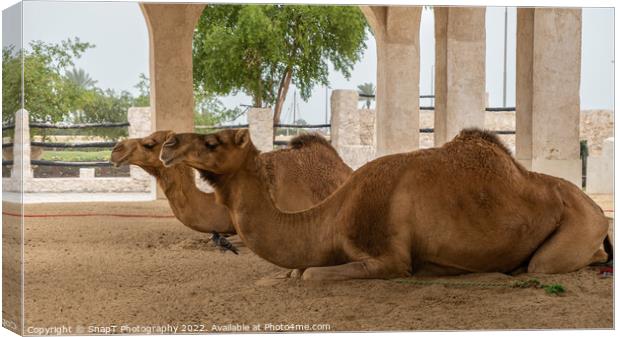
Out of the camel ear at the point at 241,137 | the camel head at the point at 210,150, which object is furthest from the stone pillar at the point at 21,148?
the camel ear at the point at 241,137

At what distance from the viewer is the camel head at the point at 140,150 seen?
5902 mm

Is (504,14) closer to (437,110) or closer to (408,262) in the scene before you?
(437,110)

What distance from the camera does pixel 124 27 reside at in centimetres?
616

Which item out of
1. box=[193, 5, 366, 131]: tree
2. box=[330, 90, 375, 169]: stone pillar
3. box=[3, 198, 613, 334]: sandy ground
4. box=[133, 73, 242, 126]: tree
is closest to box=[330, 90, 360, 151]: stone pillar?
box=[330, 90, 375, 169]: stone pillar

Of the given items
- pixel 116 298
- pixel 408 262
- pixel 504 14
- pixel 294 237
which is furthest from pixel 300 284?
pixel 504 14

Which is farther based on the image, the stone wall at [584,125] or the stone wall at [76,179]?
the stone wall at [584,125]

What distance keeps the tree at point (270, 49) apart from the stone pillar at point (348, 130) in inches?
7.1

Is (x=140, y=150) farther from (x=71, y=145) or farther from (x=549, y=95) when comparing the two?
(x=549, y=95)

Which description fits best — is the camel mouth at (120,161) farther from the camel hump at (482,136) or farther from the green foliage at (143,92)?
the camel hump at (482,136)

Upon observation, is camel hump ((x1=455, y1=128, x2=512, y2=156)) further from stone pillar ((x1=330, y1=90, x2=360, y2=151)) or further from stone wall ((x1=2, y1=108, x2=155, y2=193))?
stone wall ((x1=2, y1=108, x2=155, y2=193))

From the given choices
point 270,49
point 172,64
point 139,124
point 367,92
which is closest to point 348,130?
point 367,92

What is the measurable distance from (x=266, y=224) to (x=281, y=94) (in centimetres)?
170

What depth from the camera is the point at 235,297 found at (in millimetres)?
5422

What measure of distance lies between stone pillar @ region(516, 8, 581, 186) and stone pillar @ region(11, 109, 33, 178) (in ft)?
10.6
